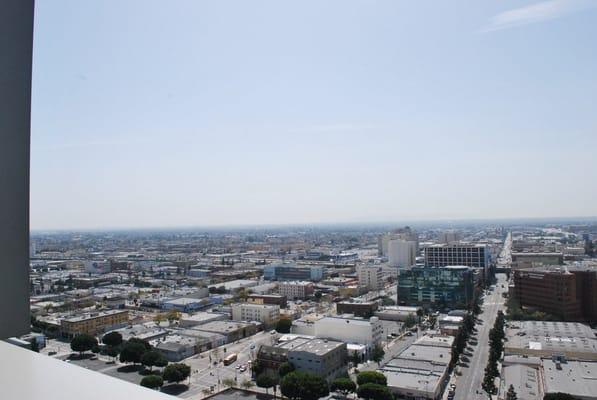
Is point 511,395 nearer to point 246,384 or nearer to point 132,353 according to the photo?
point 246,384

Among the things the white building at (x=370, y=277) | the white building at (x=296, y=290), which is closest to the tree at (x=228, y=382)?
the white building at (x=296, y=290)

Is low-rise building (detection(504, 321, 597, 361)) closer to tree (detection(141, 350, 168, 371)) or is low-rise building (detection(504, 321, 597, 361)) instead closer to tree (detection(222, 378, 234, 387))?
tree (detection(222, 378, 234, 387))

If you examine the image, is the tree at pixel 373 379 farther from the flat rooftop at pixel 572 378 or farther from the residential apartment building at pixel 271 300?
the residential apartment building at pixel 271 300

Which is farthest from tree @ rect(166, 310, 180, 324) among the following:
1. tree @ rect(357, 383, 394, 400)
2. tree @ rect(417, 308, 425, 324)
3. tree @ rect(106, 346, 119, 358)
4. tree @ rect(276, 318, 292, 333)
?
tree @ rect(357, 383, 394, 400)

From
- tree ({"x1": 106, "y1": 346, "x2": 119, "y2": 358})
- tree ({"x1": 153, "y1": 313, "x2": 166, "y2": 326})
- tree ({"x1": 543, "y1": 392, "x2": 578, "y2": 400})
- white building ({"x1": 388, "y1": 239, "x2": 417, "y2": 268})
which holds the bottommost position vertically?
tree ({"x1": 153, "y1": 313, "x2": 166, "y2": 326})

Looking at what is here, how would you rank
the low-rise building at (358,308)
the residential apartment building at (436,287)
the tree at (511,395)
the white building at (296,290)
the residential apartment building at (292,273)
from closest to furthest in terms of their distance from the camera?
1. the tree at (511,395)
2. the low-rise building at (358,308)
3. the residential apartment building at (436,287)
4. the white building at (296,290)
5. the residential apartment building at (292,273)

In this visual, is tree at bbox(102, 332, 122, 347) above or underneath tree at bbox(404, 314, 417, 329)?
above
